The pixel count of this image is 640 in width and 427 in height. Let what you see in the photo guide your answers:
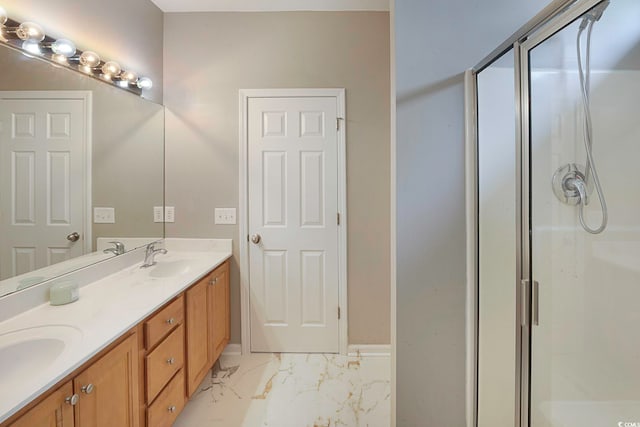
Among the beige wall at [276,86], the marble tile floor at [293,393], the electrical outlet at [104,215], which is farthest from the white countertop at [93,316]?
the marble tile floor at [293,393]

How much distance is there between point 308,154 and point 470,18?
127 centimetres

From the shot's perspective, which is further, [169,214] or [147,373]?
[169,214]

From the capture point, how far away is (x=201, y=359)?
1.85 meters

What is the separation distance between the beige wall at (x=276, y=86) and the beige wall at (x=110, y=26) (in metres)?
0.12

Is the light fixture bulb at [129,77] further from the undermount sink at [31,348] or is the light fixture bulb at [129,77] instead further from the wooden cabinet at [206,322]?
the undermount sink at [31,348]

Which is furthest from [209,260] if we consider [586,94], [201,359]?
[586,94]

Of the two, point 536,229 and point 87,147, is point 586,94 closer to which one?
point 536,229

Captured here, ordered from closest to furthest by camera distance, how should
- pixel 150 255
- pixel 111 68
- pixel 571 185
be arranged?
pixel 571 185 → pixel 111 68 → pixel 150 255

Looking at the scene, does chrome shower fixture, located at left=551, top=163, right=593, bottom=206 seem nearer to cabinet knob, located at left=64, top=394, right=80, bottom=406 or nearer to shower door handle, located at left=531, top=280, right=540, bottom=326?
shower door handle, located at left=531, top=280, right=540, bottom=326

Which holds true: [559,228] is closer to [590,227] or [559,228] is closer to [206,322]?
[590,227]

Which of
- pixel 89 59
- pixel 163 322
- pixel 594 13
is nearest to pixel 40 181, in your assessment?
pixel 89 59

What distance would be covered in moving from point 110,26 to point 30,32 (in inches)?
26.2

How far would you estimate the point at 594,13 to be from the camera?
3.43ft

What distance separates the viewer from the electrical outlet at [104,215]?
68.2 inches
